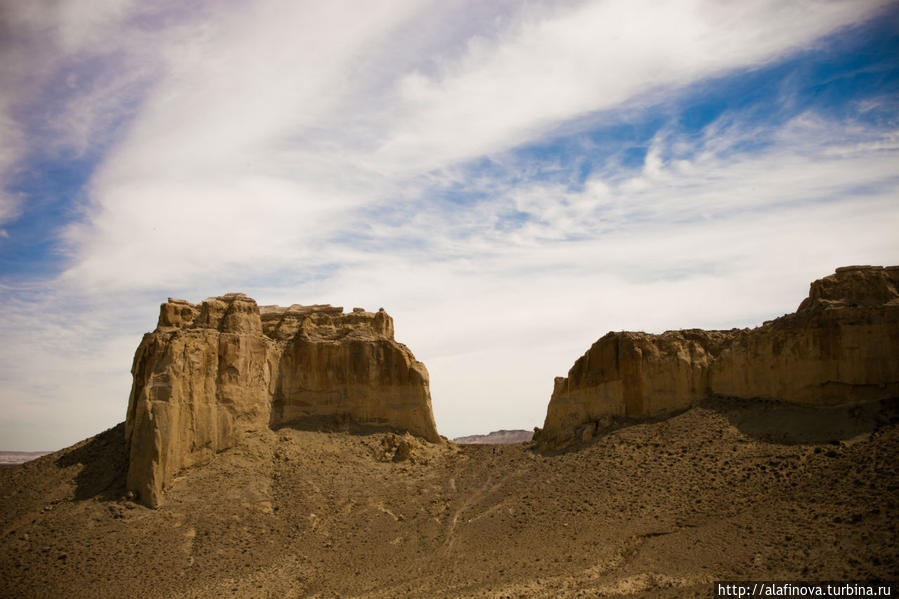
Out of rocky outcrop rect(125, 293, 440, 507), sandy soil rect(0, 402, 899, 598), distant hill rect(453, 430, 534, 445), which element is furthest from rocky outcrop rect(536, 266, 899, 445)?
distant hill rect(453, 430, 534, 445)

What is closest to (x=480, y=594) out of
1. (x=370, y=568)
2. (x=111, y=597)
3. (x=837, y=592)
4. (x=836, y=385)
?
(x=370, y=568)

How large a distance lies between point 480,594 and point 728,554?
9.70 metres

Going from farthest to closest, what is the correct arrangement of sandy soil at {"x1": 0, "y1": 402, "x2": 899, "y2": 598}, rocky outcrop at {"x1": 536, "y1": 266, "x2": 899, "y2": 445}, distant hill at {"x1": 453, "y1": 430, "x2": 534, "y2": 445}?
distant hill at {"x1": 453, "y1": 430, "x2": 534, "y2": 445} < rocky outcrop at {"x1": 536, "y1": 266, "x2": 899, "y2": 445} < sandy soil at {"x1": 0, "y1": 402, "x2": 899, "y2": 598}

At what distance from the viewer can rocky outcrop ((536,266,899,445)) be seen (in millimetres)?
37062

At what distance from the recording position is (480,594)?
29.7 meters

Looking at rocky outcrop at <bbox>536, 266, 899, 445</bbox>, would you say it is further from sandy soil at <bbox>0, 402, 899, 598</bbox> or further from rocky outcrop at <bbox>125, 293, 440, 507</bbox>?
rocky outcrop at <bbox>125, 293, 440, 507</bbox>

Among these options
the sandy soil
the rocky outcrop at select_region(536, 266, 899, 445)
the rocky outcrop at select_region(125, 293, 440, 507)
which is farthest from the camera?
the rocky outcrop at select_region(125, 293, 440, 507)

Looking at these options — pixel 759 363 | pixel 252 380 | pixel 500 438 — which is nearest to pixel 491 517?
pixel 759 363

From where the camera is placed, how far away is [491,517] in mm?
37938

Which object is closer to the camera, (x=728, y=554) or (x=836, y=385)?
(x=728, y=554)

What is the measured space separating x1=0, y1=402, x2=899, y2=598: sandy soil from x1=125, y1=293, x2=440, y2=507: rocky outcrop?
1.81 m

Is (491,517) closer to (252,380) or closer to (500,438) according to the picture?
(252,380)

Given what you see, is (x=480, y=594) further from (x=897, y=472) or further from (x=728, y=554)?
(x=897, y=472)

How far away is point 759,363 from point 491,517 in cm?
1597
